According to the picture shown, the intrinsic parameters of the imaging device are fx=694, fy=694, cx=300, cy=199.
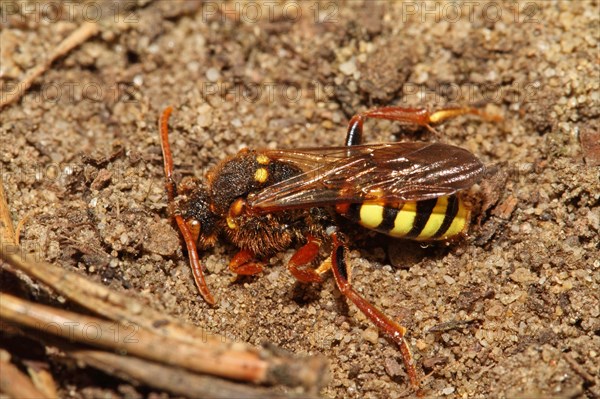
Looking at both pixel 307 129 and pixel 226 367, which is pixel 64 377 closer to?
pixel 226 367

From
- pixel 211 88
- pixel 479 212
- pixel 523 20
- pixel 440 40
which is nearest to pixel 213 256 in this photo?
pixel 211 88

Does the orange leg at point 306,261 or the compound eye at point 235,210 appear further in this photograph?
the compound eye at point 235,210

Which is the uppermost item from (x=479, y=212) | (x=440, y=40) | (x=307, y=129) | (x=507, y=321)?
(x=440, y=40)

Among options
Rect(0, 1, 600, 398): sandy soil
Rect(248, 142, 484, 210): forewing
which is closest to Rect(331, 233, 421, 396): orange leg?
Rect(0, 1, 600, 398): sandy soil

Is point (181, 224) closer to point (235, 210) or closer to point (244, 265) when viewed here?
point (235, 210)

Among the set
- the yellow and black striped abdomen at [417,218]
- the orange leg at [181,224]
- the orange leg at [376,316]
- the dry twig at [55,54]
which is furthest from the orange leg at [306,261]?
the dry twig at [55,54]

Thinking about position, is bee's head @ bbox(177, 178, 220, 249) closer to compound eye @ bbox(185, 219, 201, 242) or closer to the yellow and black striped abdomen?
compound eye @ bbox(185, 219, 201, 242)

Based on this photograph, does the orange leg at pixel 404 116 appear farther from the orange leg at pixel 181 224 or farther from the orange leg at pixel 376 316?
the orange leg at pixel 181 224

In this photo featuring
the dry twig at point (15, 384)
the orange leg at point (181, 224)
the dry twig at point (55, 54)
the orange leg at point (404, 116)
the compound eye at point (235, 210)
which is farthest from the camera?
the dry twig at point (55, 54)

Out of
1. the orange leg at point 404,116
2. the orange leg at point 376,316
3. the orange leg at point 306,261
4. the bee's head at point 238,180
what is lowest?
the orange leg at point 376,316
